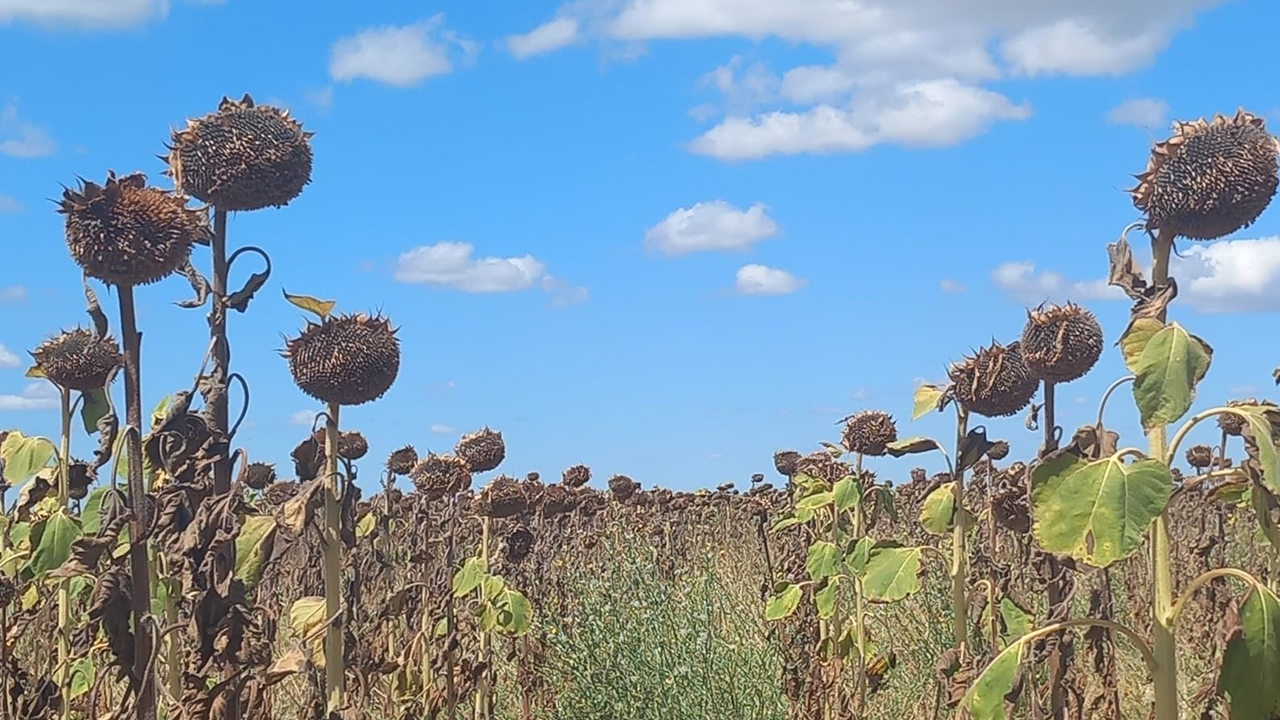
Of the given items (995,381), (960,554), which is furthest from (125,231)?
(960,554)

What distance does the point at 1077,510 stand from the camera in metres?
2.63

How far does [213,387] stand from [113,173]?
0.56m

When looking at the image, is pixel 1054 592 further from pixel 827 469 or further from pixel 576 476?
pixel 576 476

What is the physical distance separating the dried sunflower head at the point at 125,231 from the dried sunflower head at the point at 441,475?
368cm

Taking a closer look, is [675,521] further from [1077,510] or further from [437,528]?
[1077,510]

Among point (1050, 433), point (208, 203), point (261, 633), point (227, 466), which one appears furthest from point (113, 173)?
point (1050, 433)

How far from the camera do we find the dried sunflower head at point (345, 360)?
3.33 meters

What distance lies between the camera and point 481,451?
685 centimetres

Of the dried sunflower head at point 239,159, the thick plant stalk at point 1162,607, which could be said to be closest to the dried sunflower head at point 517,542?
the dried sunflower head at point 239,159

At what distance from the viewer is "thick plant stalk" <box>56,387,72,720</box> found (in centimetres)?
434

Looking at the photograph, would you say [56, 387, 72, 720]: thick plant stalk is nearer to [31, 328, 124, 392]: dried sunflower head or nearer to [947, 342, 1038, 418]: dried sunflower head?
[31, 328, 124, 392]: dried sunflower head

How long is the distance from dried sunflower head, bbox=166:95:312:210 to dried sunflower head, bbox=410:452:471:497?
11.3 feet

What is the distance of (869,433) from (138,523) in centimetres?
418

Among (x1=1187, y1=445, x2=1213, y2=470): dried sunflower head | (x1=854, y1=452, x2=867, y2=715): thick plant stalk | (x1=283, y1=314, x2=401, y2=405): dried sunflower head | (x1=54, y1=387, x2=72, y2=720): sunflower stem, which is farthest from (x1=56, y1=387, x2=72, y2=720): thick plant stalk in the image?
(x1=1187, y1=445, x2=1213, y2=470): dried sunflower head
